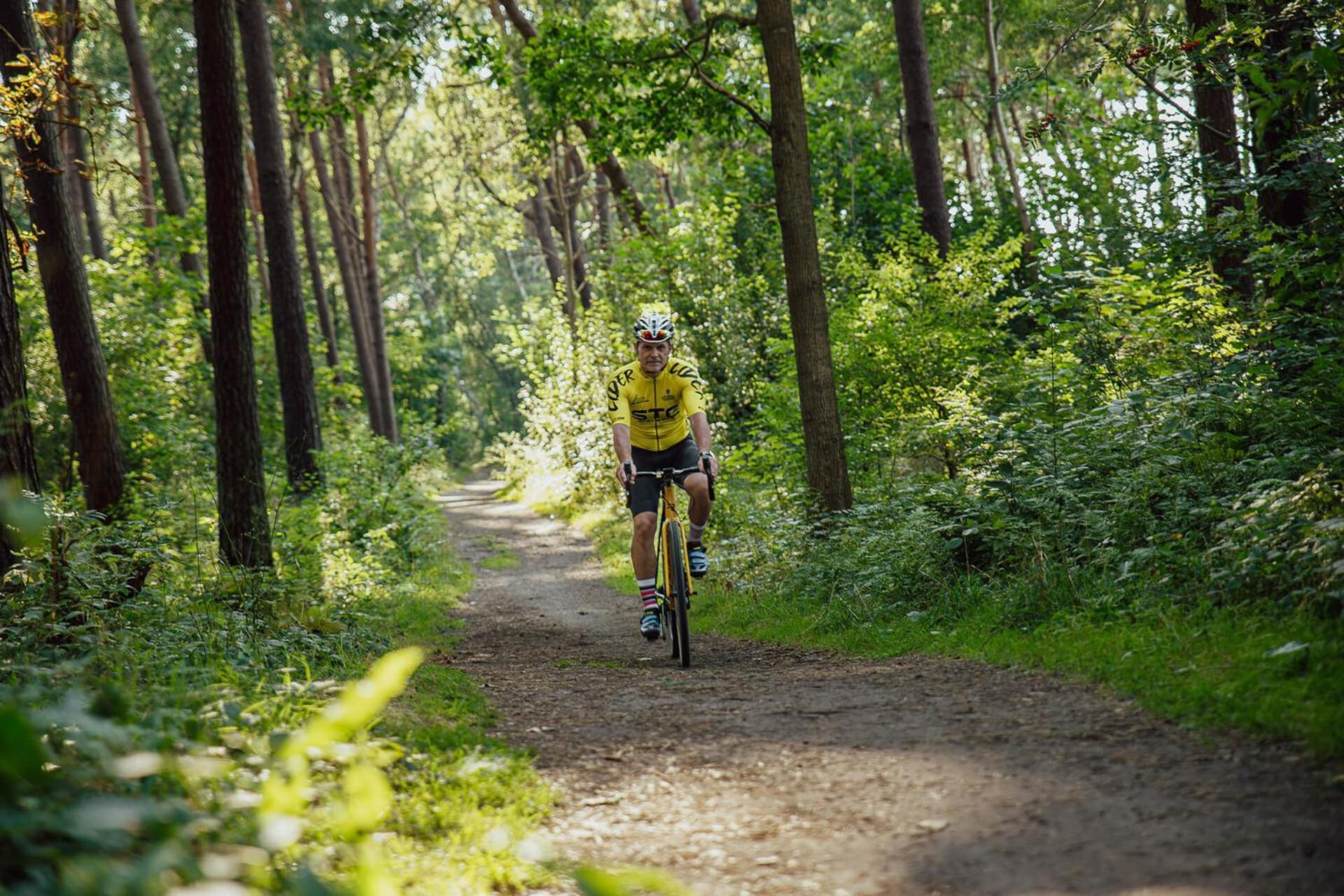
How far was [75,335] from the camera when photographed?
10.9 m

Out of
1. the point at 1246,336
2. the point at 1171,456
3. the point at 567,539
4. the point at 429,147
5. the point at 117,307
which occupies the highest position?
the point at 429,147

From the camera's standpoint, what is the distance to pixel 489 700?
6371 mm

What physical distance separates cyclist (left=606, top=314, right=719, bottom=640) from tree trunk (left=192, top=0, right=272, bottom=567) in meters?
3.71

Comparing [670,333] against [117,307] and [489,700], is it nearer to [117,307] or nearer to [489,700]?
[489,700]

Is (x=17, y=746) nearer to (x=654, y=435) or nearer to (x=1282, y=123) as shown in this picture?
(x=654, y=435)

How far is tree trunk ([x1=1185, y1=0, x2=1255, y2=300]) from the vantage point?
7.91 m

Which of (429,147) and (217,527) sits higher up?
(429,147)

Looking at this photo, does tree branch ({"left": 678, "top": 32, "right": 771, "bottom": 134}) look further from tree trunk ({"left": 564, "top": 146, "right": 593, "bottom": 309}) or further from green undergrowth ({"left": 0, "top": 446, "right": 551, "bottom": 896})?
tree trunk ({"left": 564, "top": 146, "right": 593, "bottom": 309})

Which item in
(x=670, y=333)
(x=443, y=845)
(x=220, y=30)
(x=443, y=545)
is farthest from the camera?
(x=443, y=545)

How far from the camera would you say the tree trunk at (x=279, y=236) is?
15102mm

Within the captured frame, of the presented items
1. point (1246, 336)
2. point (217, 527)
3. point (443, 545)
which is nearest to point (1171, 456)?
point (1246, 336)

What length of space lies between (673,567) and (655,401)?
4.98ft

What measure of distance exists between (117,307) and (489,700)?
14131 millimetres

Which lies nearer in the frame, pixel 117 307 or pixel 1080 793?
pixel 1080 793
